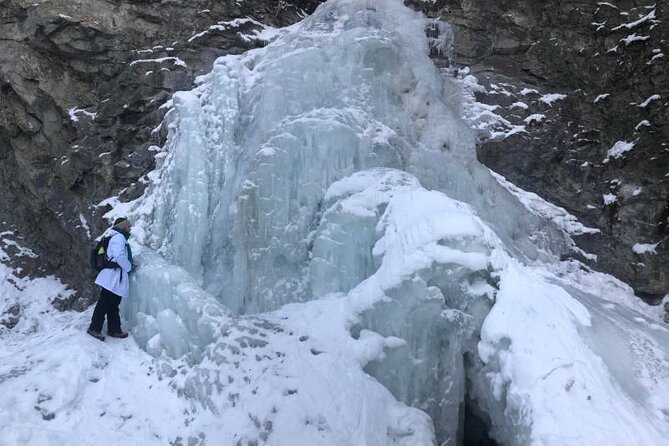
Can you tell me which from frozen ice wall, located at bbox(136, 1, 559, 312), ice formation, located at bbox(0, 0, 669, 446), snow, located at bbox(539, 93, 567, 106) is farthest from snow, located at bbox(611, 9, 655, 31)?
frozen ice wall, located at bbox(136, 1, 559, 312)

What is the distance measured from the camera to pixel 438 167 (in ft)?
25.2

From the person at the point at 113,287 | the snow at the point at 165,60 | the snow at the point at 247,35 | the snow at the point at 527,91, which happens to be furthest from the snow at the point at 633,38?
the person at the point at 113,287

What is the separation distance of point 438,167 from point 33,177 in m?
7.52

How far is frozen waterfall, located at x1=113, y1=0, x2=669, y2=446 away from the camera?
485 centimetres

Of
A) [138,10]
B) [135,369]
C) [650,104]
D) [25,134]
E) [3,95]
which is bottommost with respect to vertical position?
[135,369]

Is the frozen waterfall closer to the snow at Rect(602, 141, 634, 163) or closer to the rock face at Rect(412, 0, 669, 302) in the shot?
the rock face at Rect(412, 0, 669, 302)

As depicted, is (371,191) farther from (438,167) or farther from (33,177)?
(33,177)

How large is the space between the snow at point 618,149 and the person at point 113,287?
6.67m

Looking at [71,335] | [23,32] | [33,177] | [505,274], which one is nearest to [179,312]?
[71,335]

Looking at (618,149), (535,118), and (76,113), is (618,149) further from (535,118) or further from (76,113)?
(76,113)

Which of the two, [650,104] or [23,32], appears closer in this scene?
[650,104]

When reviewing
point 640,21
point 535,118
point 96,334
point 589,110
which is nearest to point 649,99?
point 589,110

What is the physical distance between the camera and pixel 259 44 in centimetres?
1019

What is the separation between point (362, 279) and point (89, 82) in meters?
6.78
